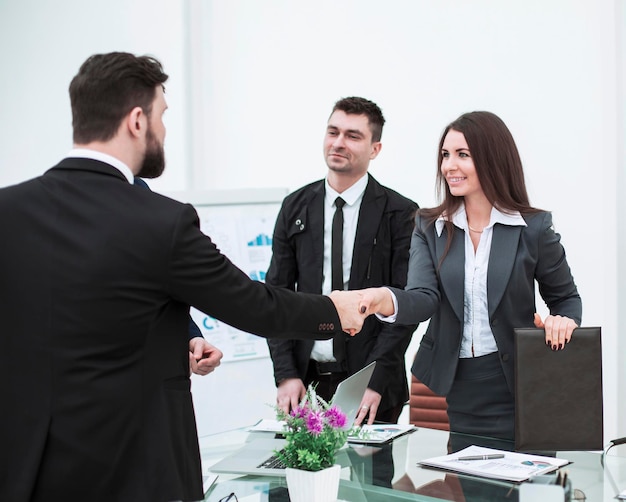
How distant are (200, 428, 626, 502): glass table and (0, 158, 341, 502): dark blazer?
46 centimetres

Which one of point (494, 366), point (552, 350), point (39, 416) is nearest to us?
point (39, 416)

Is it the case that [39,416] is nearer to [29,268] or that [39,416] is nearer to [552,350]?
[29,268]

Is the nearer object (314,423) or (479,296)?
(314,423)

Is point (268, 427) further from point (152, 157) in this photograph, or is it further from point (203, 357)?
point (152, 157)

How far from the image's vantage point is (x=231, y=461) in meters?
2.47

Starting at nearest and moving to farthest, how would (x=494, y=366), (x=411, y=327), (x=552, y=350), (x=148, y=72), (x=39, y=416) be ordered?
(x=39, y=416), (x=148, y=72), (x=552, y=350), (x=494, y=366), (x=411, y=327)

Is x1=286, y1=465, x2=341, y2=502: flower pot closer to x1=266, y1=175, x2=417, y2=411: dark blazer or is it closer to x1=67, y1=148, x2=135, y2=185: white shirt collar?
x1=67, y1=148, x2=135, y2=185: white shirt collar

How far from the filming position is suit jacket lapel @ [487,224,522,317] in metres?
2.75

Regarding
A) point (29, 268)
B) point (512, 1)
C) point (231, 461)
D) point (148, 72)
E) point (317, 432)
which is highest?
point (512, 1)

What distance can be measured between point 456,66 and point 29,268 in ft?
11.5

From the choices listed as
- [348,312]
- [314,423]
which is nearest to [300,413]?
[314,423]

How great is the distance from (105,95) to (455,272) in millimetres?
1463

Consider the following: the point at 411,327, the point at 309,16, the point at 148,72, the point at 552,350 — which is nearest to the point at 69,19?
the point at 309,16

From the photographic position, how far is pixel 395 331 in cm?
333
